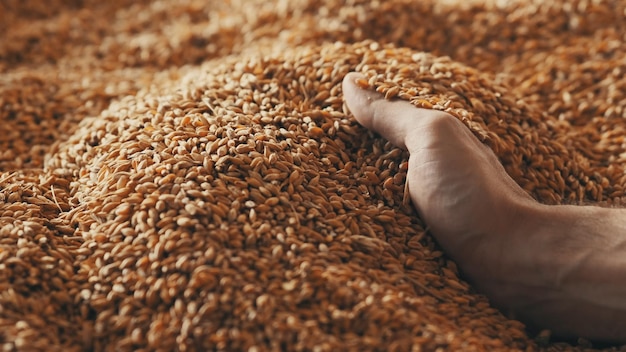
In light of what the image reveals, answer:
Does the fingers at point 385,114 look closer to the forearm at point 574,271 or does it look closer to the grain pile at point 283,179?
the grain pile at point 283,179

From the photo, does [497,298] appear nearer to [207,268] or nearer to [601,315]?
[601,315]

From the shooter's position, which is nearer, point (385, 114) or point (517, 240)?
point (517, 240)

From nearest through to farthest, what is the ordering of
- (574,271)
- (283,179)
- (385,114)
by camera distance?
(574,271)
(283,179)
(385,114)

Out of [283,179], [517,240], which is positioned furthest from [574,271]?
[283,179]

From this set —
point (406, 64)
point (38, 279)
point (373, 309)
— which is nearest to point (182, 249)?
point (38, 279)

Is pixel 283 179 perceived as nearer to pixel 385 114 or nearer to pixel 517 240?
pixel 385 114

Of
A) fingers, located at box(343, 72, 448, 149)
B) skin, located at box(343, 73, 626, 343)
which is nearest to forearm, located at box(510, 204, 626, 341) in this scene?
skin, located at box(343, 73, 626, 343)

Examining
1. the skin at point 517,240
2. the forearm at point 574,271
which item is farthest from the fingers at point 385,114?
the forearm at point 574,271

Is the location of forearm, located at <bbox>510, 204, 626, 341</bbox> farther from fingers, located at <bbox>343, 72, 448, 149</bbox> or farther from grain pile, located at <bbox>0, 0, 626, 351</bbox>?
fingers, located at <bbox>343, 72, 448, 149</bbox>
